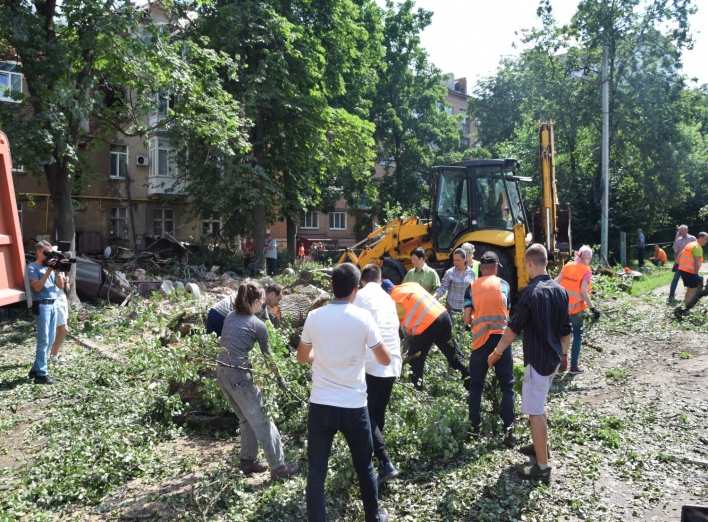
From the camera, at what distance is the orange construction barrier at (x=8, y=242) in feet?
14.2

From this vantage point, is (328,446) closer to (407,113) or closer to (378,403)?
(378,403)

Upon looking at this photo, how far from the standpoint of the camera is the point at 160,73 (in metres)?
13.1

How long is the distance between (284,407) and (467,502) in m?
2.04

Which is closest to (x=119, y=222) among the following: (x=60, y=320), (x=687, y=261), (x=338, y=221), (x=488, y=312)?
(x=338, y=221)

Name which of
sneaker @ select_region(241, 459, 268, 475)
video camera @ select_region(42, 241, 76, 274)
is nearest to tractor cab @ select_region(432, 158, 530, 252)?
video camera @ select_region(42, 241, 76, 274)

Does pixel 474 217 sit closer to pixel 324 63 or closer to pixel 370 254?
pixel 370 254

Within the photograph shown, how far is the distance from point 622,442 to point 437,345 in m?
2.05

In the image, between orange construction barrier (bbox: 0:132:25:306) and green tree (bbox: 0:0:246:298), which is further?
green tree (bbox: 0:0:246:298)

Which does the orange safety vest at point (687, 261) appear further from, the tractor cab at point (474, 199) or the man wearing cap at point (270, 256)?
the man wearing cap at point (270, 256)

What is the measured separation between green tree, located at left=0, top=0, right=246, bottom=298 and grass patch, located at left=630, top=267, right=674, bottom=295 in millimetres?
11673

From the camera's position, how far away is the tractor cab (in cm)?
1116

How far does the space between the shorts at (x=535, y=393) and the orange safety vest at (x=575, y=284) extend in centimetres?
331

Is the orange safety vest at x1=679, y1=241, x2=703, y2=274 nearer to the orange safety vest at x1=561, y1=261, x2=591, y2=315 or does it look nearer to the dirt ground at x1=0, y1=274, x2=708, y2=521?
the dirt ground at x1=0, y1=274, x2=708, y2=521

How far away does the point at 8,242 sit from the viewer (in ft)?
14.6
